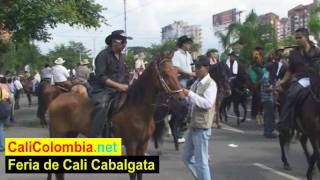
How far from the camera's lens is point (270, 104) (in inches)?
560

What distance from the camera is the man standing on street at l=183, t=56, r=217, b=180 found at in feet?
22.4

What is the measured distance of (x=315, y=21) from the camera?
91.5ft

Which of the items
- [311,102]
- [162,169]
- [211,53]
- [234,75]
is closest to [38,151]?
[162,169]

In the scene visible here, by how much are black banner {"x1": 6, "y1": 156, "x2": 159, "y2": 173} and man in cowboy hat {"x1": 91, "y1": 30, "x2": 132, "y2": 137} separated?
48cm

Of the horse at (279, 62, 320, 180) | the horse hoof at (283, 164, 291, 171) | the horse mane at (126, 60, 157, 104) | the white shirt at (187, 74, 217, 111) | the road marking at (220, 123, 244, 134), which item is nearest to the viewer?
the white shirt at (187, 74, 217, 111)

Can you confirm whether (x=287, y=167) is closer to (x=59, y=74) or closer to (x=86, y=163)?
(x=86, y=163)

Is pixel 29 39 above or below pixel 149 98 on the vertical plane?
above

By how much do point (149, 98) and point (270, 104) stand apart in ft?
24.9

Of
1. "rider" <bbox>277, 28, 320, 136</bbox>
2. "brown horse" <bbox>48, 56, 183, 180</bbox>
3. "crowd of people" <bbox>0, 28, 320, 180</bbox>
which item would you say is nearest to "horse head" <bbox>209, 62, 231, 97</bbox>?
"crowd of people" <bbox>0, 28, 320, 180</bbox>

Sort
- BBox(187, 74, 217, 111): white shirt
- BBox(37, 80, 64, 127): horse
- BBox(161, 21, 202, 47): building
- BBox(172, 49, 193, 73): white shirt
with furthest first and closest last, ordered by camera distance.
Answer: BBox(161, 21, 202, 47): building → BBox(37, 80, 64, 127): horse → BBox(172, 49, 193, 73): white shirt → BBox(187, 74, 217, 111): white shirt

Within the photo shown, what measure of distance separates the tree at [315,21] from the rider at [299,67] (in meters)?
19.6

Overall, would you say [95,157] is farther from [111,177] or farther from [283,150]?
[283,150]

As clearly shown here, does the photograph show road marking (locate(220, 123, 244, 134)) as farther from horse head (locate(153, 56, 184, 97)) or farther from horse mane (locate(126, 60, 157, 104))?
horse head (locate(153, 56, 184, 97))

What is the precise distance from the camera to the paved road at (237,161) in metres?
9.26
